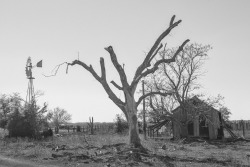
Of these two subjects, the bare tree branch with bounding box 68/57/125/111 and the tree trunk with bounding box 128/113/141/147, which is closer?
the tree trunk with bounding box 128/113/141/147

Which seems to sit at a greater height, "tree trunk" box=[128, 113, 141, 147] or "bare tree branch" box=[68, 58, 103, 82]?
"bare tree branch" box=[68, 58, 103, 82]

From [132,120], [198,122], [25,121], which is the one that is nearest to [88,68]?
[132,120]

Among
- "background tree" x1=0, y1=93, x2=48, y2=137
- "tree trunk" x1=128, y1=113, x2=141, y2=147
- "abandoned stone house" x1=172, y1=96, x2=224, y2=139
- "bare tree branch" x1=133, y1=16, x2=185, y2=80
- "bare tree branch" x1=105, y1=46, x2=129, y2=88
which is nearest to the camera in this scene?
"tree trunk" x1=128, y1=113, x2=141, y2=147

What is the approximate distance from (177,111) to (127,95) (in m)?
16.7

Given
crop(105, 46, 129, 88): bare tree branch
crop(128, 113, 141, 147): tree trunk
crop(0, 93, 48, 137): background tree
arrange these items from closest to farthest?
crop(128, 113, 141, 147): tree trunk
crop(105, 46, 129, 88): bare tree branch
crop(0, 93, 48, 137): background tree

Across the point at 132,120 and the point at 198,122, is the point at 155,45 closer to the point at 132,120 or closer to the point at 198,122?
the point at 132,120

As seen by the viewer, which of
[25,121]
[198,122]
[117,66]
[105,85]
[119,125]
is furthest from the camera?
[119,125]

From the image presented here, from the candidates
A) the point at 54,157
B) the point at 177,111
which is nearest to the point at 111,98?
the point at 54,157

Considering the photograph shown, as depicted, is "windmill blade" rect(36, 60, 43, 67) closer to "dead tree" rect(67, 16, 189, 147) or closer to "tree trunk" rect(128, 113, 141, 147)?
"dead tree" rect(67, 16, 189, 147)

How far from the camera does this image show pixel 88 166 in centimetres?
1255

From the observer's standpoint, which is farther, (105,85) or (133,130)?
(105,85)

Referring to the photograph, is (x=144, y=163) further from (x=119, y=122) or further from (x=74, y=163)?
(x=119, y=122)

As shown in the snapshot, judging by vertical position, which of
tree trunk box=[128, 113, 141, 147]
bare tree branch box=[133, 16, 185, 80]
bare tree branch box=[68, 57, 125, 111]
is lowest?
tree trunk box=[128, 113, 141, 147]

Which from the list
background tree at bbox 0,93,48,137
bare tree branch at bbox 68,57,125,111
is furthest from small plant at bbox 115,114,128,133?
bare tree branch at bbox 68,57,125,111
